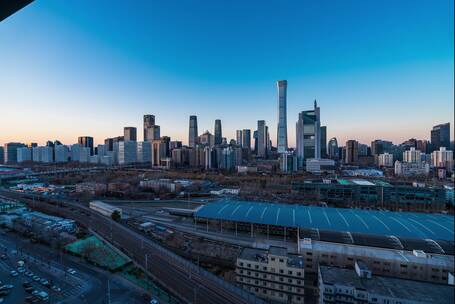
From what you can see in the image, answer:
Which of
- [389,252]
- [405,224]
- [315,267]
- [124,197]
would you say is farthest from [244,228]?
[124,197]

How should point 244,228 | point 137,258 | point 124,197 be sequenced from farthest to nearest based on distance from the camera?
point 124,197 < point 244,228 < point 137,258

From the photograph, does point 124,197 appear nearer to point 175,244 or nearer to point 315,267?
point 175,244

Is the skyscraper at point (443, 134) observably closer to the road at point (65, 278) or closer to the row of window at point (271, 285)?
the row of window at point (271, 285)

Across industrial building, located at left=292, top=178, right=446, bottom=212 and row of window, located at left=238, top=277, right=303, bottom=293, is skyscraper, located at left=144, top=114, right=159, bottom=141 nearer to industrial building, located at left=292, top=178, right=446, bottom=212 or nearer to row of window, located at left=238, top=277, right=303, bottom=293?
industrial building, located at left=292, top=178, right=446, bottom=212

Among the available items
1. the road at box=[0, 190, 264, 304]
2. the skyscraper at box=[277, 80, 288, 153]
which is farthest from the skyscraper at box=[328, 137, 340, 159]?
the road at box=[0, 190, 264, 304]

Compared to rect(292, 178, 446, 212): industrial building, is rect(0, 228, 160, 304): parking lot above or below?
below
